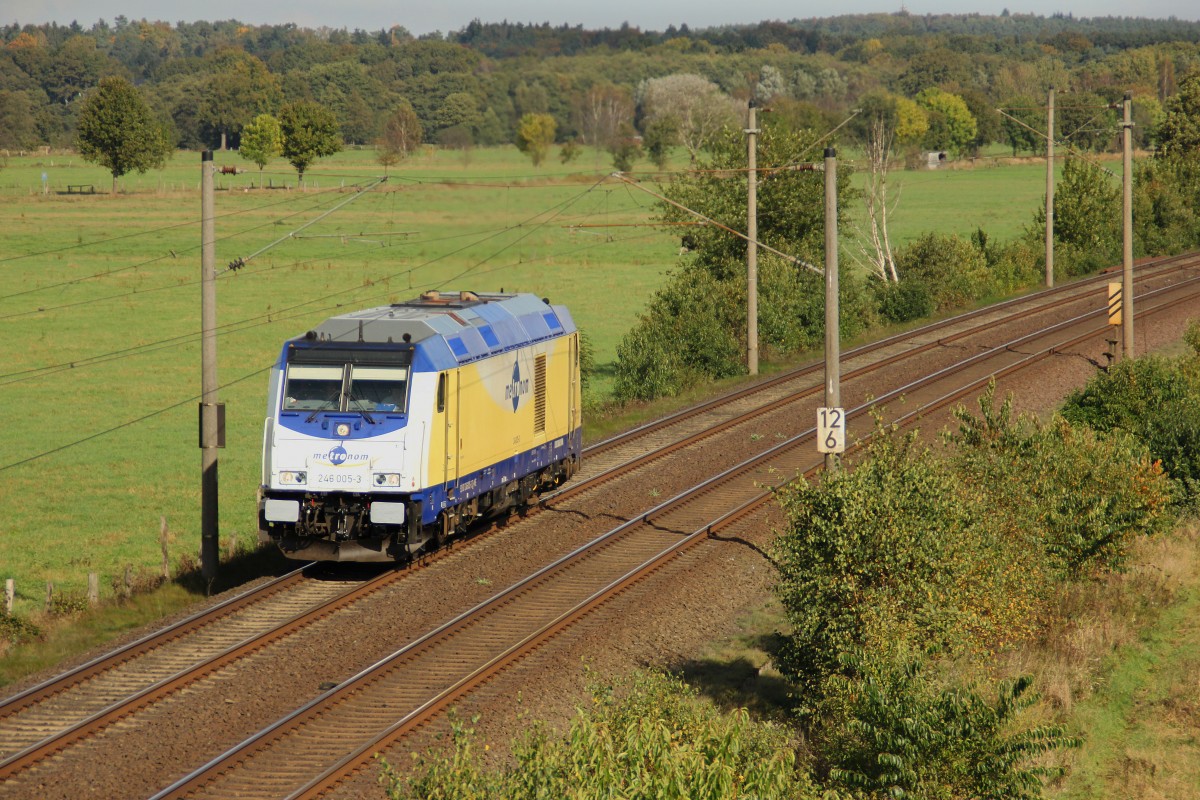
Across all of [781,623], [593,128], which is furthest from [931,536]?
[593,128]

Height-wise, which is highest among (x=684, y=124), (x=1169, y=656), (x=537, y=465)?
(x=684, y=124)

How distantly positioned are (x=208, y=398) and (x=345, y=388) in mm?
4319

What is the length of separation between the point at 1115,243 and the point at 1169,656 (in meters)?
50.0

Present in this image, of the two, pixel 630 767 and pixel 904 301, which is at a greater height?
pixel 904 301

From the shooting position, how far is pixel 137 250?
274 ft

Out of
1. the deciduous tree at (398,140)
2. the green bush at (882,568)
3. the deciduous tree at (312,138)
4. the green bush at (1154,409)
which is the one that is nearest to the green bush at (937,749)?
the green bush at (882,568)

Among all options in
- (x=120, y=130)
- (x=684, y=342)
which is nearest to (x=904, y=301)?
(x=684, y=342)

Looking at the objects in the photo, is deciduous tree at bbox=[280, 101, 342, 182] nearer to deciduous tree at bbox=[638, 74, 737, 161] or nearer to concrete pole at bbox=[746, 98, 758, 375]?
deciduous tree at bbox=[638, 74, 737, 161]

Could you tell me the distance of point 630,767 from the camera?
33.3 feet

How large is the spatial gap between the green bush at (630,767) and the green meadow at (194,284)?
53.8ft

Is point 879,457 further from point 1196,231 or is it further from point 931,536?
point 1196,231

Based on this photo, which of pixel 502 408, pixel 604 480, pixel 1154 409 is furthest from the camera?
pixel 1154 409

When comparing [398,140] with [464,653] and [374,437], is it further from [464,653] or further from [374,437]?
[464,653]

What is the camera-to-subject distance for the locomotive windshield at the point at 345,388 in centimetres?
2158
